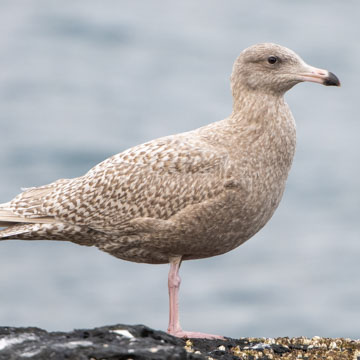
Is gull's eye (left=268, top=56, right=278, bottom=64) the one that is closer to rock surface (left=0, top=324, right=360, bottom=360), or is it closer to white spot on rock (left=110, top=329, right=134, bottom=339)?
rock surface (left=0, top=324, right=360, bottom=360)

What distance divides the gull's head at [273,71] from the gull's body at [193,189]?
0.01m

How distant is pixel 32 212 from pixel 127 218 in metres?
1.48

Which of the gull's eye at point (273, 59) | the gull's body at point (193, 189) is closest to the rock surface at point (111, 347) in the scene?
the gull's body at point (193, 189)

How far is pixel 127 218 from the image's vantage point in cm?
1217

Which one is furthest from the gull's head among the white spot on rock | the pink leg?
the white spot on rock

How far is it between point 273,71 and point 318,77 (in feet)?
1.98

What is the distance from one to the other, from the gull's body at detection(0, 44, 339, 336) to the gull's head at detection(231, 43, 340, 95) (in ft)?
0.04

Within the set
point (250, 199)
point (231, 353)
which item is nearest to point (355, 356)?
point (231, 353)

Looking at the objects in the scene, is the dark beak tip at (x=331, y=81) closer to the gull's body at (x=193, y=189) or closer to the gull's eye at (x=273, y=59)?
the gull's body at (x=193, y=189)

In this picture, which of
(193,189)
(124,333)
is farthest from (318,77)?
(124,333)

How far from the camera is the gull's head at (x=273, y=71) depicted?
12.3 metres

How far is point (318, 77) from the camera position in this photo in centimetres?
1227

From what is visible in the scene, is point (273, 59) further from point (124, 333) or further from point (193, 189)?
point (124, 333)

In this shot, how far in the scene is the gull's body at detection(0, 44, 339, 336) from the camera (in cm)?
1188
